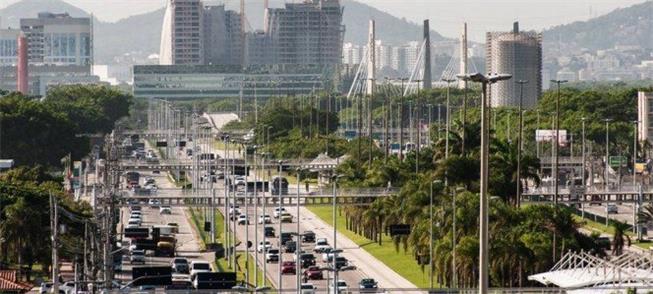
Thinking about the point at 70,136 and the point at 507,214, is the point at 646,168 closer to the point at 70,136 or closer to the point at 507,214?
the point at 70,136

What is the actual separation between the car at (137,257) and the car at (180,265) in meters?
1.16

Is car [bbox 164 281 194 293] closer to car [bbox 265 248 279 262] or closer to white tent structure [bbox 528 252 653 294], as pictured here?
white tent structure [bbox 528 252 653 294]

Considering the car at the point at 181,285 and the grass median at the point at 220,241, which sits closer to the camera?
the car at the point at 181,285

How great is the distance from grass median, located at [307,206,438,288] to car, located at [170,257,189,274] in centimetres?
745

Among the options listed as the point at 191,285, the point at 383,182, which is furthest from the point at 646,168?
the point at 191,285

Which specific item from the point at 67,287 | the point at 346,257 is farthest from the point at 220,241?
the point at 67,287

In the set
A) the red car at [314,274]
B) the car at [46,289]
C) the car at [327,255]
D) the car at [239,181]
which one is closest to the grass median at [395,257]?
the car at [327,255]

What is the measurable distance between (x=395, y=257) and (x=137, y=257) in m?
9.67

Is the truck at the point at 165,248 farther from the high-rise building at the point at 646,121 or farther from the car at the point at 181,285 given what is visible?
the high-rise building at the point at 646,121

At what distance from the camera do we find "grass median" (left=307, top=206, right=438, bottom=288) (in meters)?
79.5

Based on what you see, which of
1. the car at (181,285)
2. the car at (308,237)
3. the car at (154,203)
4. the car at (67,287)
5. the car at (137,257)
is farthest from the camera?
the car at (154,203)

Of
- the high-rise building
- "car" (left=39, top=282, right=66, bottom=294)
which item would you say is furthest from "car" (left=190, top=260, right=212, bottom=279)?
the high-rise building

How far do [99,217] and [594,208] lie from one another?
5469 centimetres

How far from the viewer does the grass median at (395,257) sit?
261ft
